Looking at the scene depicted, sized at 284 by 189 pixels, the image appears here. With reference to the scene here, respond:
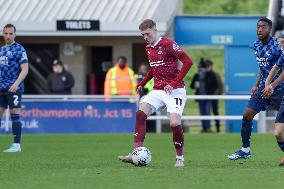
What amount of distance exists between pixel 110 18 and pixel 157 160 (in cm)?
1504

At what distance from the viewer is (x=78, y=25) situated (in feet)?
95.6

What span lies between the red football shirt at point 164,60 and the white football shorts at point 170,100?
0.09 m

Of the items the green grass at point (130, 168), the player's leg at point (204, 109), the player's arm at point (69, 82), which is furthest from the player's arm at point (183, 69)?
the player's leg at point (204, 109)

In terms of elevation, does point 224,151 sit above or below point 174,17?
below

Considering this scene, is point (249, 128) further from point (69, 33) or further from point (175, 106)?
point (69, 33)

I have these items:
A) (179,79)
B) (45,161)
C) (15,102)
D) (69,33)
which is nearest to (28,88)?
(69,33)

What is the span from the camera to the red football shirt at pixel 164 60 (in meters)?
13.6

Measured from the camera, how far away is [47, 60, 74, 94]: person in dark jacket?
1079 inches

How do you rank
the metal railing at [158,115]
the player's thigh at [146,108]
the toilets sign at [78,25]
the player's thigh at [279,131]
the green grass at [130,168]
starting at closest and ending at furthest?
the green grass at [130,168] < the player's thigh at [279,131] < the player's thigh at [146,108] < the metal railing at [158,115] < the toilets sign at [78,25]

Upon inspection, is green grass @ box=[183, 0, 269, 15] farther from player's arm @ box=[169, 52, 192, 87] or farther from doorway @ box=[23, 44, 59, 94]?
player's arm @ box=[169, 52, 192, 87]

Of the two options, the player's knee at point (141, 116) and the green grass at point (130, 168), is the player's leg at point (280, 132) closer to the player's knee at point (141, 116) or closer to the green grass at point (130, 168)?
the green grass at point (130, 168)

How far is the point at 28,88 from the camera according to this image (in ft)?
98.5

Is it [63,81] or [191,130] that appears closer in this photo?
[63,81]

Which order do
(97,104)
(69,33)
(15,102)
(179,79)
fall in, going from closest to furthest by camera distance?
(179,79), (15,102), (97,104), (69,33)
